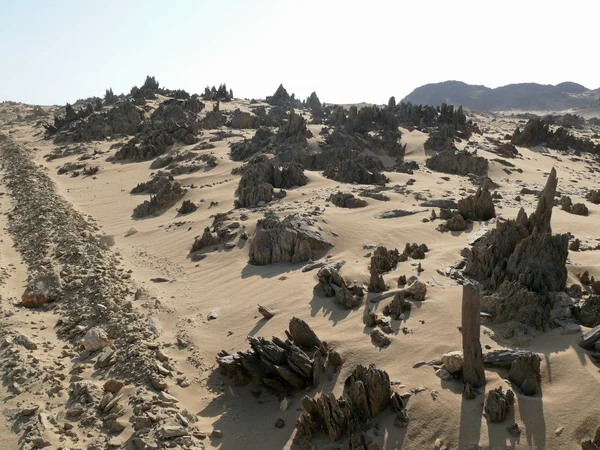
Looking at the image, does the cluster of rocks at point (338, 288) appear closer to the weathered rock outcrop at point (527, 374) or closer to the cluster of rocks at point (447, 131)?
the weathered rock outcrop at point (527, 374)

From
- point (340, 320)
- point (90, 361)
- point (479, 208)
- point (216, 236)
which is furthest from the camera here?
point (216, 236)

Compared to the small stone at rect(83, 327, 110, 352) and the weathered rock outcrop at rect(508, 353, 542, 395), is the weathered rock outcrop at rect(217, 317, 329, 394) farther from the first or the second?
the weathered rock outcrop at rect(508, 353, 542, 395)

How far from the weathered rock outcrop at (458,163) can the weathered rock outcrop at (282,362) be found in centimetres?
1355

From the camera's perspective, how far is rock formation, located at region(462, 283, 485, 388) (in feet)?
15.3

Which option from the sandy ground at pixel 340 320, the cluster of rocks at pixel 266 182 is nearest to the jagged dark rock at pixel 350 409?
the sandy ground at pixel 340 320

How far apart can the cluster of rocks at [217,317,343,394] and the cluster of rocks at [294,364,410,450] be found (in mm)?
556

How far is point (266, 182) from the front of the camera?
13906 mm

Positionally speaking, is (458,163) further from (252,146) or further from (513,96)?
(513,96)

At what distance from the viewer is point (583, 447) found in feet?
12.9

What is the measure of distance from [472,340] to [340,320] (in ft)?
7.00

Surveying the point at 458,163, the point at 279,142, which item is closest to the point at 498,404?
the point at 458,163

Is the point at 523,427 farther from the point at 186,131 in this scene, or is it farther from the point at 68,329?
the point at 186,131

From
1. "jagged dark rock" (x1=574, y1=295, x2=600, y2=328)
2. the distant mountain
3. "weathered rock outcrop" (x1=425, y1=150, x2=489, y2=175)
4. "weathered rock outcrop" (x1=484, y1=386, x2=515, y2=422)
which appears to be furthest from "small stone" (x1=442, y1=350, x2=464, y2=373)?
the distant mountain

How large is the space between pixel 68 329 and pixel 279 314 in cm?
327
